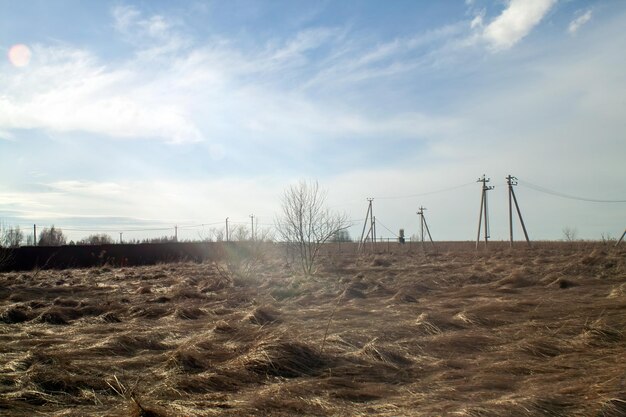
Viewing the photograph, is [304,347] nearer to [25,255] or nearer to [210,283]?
[210,283]

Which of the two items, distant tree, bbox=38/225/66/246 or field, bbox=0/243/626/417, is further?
distant tree, bbox=38/225/66/246

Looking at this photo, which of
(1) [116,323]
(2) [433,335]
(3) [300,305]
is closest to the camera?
(2) [433,335]

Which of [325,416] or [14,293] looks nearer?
[325,416]

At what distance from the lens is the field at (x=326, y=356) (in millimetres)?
4445

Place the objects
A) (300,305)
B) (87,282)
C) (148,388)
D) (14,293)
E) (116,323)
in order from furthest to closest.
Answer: (87,282)
(14,293)
(300,305)
(116,323)
(148,388)

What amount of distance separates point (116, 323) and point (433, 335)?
598 cm

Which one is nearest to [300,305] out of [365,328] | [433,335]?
[365,328]

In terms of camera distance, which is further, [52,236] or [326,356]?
[52,236]

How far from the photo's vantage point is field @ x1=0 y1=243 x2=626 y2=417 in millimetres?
4445

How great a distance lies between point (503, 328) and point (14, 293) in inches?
513

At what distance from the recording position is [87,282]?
18.4 meters

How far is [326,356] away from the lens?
616cm

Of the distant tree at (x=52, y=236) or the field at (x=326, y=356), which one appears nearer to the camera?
the field at (x=326, y=356)

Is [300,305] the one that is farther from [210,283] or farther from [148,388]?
[148,388]
